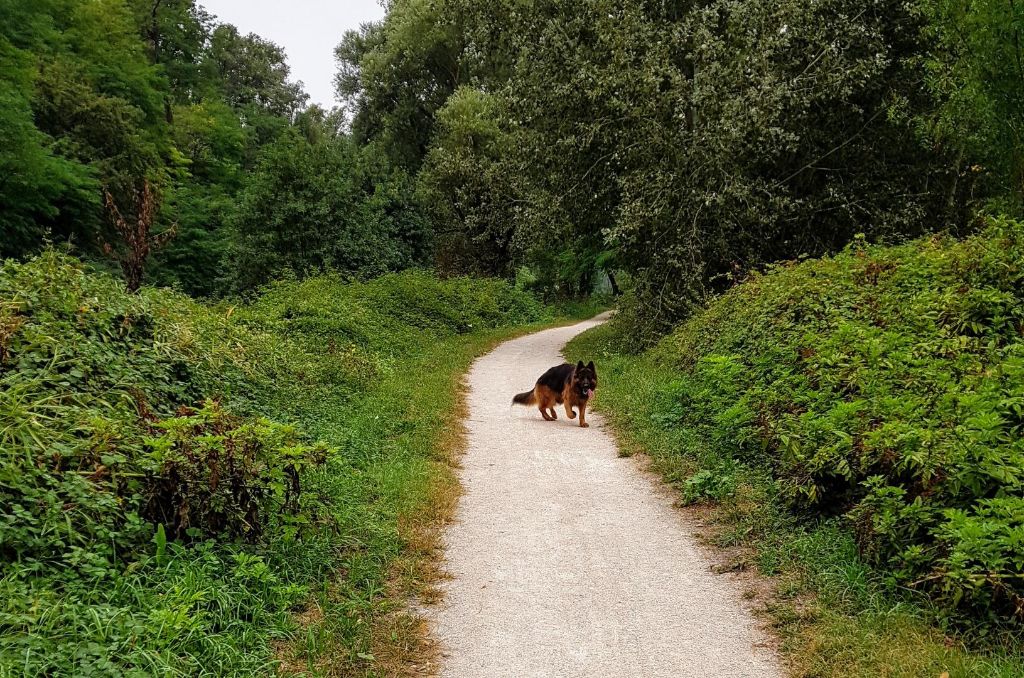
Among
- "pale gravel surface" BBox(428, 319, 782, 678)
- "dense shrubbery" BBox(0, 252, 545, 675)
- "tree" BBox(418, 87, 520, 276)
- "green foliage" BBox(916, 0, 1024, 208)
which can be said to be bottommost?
"pale gravel surface" BBox(428, 319, 782, 678)

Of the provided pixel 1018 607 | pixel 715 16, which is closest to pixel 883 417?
pixel 1018 607

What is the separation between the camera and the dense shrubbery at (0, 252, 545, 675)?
12.9ft

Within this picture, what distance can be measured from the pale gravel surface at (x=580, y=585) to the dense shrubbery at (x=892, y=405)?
1.04 m

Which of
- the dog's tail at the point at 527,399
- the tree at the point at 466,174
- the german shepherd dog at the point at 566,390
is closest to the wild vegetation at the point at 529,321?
the tree at the point at 466,174

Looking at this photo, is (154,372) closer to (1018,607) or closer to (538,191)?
(1018,607)

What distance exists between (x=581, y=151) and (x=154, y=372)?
13403mm

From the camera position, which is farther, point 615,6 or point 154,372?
point 615,6

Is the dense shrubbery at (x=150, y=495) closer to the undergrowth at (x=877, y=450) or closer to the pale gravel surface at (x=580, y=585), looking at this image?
the pale gravel surface at (x=580, y=585)

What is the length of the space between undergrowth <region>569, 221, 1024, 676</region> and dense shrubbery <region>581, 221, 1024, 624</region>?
20 millimetres

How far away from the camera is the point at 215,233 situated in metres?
31.3

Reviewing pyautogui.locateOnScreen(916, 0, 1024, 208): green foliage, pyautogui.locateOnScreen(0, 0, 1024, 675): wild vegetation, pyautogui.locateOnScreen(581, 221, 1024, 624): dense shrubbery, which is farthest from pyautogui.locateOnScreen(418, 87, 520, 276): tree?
pyautogui.locateOnScreen(581, 221, 1024, 624): dense shrubbery

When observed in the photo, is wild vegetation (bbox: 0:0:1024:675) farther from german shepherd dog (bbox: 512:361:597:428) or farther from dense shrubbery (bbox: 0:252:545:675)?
german shepherd dog (bbox: 512:361:597:428)

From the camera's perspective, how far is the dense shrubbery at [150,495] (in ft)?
12.9

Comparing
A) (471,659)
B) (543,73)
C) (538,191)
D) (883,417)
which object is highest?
(543,73)
